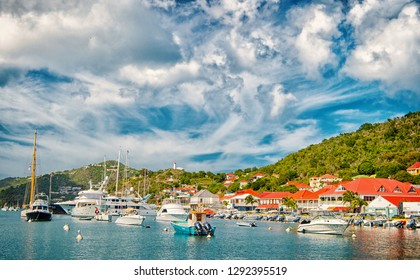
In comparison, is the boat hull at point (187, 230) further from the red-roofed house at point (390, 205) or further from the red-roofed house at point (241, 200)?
the red-roofed house at point (241, 200)

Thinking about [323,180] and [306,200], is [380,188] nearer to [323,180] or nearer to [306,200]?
[306,200]

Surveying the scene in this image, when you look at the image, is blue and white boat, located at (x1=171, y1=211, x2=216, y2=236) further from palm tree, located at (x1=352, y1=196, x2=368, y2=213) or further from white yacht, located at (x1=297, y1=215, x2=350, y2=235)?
palm tree, located at (x1=352, y1=196, x2=368, y2=213)

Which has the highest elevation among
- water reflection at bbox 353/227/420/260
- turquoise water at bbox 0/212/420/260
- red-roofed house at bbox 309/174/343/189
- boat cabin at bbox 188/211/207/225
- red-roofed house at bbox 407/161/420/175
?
red-roofed house at bbox 407/161/420/175

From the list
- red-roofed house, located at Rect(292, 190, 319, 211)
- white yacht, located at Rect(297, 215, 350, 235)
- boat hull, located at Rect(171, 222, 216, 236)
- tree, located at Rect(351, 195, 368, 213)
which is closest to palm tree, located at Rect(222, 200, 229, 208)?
red-roofed house, located at Rect(292, 190, 319, 211)

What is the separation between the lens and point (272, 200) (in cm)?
7650

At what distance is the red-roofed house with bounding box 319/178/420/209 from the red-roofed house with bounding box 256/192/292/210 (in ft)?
41.9

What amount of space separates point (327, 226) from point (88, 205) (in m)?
39.9

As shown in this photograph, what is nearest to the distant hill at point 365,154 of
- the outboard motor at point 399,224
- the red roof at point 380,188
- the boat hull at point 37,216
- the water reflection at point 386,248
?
the red roof at point 380,188

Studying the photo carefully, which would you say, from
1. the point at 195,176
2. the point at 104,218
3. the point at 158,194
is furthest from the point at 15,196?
the point at 104,218

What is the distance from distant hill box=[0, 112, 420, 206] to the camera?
76250 mm

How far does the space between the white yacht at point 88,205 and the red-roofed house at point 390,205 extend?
121 ft

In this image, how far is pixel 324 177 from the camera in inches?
3199

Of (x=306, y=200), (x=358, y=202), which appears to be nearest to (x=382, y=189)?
(x=358, y=202)
